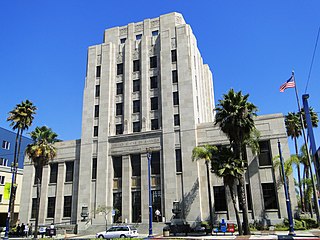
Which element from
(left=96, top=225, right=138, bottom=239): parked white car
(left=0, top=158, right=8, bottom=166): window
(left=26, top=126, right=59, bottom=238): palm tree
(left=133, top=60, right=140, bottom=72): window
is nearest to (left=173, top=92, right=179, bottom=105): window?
(left=133, top=60, right=140, bottom=72): window

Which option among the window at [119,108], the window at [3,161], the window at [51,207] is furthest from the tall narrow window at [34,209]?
the window at [3,161]

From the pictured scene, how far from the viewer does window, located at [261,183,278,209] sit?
38688 millimetres

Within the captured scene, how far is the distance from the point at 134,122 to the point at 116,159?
6499mm

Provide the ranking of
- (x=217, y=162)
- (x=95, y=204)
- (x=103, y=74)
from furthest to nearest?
(x=103, y=74) < (x=95, y=204) < (x=217, y=162)

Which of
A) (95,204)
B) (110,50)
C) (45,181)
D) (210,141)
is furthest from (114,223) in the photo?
(110,50)

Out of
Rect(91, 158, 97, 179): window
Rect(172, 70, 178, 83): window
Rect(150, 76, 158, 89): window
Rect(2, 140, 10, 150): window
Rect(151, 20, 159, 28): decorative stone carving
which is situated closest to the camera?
Rect(91, 158, 97, 179): window

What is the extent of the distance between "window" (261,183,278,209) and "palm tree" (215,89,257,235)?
856 centimetres

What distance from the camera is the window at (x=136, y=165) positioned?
4584 centimetres

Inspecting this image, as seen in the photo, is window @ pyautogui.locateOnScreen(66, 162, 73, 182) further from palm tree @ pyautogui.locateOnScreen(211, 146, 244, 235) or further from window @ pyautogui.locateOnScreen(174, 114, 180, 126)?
palm tree @ pyautogui.locateOnScreen(211, 146, 244, 235)

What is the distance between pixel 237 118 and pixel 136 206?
20887 mm

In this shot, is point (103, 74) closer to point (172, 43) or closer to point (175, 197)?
point (172, 43)

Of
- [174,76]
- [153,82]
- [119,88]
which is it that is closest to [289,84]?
[174,76]

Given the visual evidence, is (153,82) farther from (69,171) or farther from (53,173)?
(53,173)

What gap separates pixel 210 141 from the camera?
142 feet
